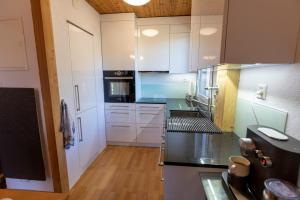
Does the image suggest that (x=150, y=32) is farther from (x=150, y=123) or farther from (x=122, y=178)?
(x=122, y=178)

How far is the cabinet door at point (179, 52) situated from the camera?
3100 mm

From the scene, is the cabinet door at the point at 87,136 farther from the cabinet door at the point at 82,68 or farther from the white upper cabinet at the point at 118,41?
the white upper cabinet at the point at 118,41

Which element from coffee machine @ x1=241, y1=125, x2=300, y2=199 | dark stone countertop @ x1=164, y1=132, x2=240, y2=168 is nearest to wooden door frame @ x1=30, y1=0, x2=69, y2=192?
dark stone countertop @ x1=164, y1=132, x2=240, y2=168

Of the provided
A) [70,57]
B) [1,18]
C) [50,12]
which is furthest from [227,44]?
[1,18]

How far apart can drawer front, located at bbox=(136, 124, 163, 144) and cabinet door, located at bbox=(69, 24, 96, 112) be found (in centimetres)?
100

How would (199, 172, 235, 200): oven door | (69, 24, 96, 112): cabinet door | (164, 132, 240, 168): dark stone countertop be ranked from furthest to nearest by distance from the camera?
(69, 24, 96, 112): cabinet door
(164, 132, 240, 168): dark stone countertop
(199, 172, 235, 200): oven door

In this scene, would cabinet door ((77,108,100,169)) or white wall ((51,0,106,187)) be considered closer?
white wall ((51,0,106,187))

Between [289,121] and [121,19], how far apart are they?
9.18 ft

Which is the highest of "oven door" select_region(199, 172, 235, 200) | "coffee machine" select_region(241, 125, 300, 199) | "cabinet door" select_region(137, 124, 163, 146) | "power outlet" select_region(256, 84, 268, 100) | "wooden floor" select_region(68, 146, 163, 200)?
"power outlet" select_region(256, 84, 268, 100)

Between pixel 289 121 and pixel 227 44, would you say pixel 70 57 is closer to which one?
pixel 227 44

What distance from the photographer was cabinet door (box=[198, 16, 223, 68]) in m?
1.22

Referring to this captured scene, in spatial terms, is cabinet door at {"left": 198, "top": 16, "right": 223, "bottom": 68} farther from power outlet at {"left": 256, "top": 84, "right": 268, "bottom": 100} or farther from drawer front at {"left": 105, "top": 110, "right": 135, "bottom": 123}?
drawer front at {"left": 105, "top": 110, "right": 135, "bottom": 123}

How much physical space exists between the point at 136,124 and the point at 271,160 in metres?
Answer: 2.61

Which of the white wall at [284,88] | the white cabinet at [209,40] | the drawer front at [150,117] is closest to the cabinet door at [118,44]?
the drawer front at [150,117]
